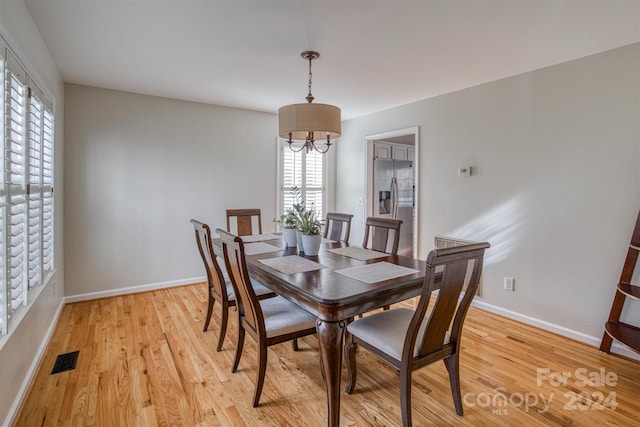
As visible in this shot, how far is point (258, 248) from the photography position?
112 inches

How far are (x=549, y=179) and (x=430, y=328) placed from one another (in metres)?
2.14

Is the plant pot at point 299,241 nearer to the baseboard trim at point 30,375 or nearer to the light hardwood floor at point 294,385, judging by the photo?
the light hardwood floor at point 294,385

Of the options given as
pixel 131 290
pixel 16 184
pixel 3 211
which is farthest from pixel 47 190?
pixel 131 290

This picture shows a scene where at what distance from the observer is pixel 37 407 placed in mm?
1903

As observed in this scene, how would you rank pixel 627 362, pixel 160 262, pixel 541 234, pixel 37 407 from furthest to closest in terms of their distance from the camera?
pixel 160 262, pixel 541 234, pixel 627 362, pixel 37 407

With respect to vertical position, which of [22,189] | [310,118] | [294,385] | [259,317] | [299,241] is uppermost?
[310,118]

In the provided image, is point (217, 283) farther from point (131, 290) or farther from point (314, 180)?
point (314, 180)

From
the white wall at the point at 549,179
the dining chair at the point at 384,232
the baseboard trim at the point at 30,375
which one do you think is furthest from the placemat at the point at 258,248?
the white wall at the point at 549,179

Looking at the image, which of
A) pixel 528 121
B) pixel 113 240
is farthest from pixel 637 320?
pixel 113 240

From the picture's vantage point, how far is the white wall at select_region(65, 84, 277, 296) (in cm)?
360

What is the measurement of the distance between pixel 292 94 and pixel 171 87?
1.32 m

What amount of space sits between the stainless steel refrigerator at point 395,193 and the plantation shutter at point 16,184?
3.96 m

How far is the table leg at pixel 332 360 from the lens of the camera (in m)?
1.61

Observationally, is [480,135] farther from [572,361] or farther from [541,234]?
[572,361]
